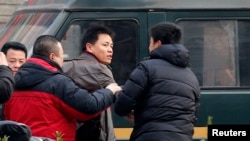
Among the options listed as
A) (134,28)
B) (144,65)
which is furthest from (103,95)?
(134,28)

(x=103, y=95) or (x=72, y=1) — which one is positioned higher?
Result: (x=72, y=1)

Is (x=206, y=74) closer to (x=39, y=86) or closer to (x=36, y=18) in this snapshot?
(x=36, y=18)

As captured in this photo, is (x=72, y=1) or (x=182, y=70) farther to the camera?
(x=72, y=1)

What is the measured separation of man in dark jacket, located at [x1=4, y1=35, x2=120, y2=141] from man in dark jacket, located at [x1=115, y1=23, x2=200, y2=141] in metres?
0.21

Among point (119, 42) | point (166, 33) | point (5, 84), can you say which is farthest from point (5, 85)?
point (119, 42)

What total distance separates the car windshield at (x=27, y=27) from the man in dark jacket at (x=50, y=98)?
6.68 ft

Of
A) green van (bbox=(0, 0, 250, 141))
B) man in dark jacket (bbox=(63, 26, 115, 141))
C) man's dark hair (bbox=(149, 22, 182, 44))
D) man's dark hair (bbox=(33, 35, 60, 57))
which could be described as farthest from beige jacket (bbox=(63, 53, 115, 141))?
green van (bbox=(0, 0, 250, 141))

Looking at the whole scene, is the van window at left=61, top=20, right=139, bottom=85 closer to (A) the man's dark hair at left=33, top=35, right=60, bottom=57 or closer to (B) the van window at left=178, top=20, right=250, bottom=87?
(B) the van window at left=178, top=20, right=250, bottom=87

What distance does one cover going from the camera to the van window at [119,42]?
365 inches

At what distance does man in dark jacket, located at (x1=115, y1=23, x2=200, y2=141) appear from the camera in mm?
6855

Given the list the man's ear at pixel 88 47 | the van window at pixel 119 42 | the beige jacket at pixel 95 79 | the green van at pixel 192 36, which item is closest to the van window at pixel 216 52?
the green van at pixel 192 36

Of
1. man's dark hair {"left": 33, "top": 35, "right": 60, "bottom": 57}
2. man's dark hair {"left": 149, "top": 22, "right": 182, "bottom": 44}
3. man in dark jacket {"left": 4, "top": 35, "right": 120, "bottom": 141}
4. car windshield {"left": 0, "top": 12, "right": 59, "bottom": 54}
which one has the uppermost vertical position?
car windshield {"left": 0, "top": 12, "right": 59, "bottom": 54}

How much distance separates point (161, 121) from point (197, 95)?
1.32 ft

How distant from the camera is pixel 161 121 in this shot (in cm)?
687
